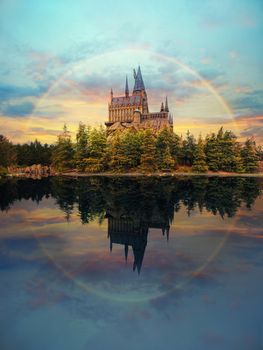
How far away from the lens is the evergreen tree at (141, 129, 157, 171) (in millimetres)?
50000

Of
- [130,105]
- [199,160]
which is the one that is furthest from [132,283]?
[130,105]

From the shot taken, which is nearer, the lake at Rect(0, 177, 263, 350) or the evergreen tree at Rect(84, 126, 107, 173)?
the lake at Rect(0, 177, 263, 350)

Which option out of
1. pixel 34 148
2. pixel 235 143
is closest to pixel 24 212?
pixel 235 143

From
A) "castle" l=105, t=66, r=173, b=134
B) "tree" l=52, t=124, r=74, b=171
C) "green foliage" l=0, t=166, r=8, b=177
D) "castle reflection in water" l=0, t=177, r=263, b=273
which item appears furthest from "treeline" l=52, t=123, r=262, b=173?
"castle" l=105, t=66, r=173, b=134

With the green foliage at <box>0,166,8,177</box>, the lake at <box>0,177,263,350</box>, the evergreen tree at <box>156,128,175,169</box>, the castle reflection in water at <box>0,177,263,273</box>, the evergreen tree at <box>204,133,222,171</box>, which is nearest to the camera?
the lake at <box>0,177,263,350</box>

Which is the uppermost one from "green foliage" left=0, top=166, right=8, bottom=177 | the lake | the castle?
the castle

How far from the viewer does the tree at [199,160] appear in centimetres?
5281

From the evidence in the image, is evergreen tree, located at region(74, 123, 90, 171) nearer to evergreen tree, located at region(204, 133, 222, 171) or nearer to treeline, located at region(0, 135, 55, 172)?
treeline, located at region(0, 135, 55, 172)

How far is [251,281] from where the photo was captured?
24.5 feet

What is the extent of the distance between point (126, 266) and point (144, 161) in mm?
42187

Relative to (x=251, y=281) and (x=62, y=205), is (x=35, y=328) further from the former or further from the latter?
(x=62, y=205)

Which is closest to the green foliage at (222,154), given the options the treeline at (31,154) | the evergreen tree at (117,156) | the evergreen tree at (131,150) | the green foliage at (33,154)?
the evergreen tree at (131,150)

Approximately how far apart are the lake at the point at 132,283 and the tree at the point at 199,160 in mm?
38585

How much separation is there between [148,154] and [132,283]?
142ft
